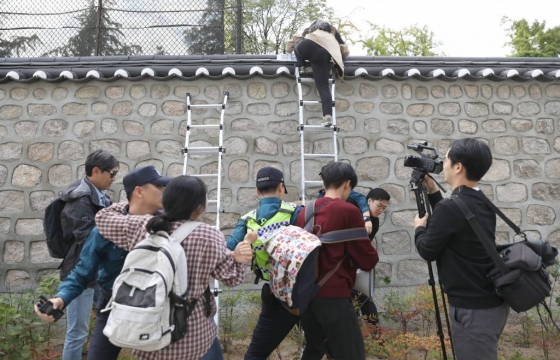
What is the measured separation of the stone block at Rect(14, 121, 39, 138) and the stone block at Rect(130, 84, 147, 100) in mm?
1095

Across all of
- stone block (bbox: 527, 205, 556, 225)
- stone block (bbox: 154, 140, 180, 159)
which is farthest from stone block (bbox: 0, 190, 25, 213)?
stone block (bbox: 527, 205, 556, 225)

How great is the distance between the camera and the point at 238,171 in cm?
567

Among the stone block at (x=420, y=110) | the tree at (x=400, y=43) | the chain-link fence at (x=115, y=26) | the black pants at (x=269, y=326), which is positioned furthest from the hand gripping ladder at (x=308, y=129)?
the tree at (x=400, y=43)

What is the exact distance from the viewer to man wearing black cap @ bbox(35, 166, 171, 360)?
2553 millimetres

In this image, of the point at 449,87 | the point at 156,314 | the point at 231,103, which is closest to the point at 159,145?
the point at 231,103

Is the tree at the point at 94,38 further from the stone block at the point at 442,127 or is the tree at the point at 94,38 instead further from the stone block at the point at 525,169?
the stone block at the point at 525,169

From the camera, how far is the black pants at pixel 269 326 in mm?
3121

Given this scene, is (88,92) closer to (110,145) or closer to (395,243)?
(110,145)

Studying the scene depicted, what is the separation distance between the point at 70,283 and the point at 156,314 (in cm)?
70

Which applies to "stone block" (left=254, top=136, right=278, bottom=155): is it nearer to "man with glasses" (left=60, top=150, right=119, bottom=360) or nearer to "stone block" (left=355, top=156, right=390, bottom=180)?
"stone block" (left=355, top=156, right=390, bottom=180)

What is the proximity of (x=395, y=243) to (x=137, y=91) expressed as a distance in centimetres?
327

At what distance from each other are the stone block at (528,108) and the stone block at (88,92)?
15.4 feet

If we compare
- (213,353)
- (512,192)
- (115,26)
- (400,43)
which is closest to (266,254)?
(213,353)

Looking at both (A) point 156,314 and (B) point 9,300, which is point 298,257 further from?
(B) point 9,300
